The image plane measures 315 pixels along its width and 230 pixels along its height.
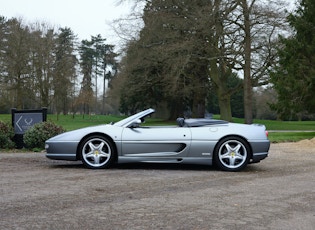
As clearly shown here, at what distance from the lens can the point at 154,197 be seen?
206 inches

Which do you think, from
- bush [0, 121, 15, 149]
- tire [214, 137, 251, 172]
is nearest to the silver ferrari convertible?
tire [214, 137, 251, 172]

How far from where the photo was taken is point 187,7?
3288 centimetres

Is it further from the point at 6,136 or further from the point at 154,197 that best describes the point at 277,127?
the point at 154,197

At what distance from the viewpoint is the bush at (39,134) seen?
1127 cm

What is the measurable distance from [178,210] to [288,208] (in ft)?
4.16

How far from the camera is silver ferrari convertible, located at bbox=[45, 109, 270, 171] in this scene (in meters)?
7.67

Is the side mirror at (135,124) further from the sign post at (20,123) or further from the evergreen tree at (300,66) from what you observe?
the evergreen tree at (300,66)

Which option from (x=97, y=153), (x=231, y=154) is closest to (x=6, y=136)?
(x=97, y=153)

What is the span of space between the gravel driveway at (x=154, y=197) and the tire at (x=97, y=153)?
208 millimetres

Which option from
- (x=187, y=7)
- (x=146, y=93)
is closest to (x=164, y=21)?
(x=187, y=7)

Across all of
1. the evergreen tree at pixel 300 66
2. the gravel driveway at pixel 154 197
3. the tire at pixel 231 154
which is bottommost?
the gravel driveway at pixel 154 197

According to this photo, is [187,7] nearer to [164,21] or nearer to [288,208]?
[164,21]

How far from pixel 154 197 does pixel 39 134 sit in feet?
22.4

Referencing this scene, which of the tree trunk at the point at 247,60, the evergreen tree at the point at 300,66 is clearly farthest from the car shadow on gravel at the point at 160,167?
the tree trunk at the point at 247,60
